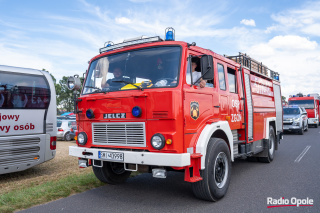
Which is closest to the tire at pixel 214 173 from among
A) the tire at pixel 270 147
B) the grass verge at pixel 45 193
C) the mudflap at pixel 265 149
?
the grass verge at pixel 45 193

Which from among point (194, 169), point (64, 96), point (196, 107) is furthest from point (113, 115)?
point (64, 96)

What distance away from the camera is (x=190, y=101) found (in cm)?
430

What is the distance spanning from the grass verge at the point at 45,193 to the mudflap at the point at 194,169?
2.36 m

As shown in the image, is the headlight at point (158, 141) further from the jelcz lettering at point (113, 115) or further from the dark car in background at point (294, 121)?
the dark car in background at point (294, 121)

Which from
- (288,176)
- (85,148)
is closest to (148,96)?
(85,148)

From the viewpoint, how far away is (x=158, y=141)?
406cm

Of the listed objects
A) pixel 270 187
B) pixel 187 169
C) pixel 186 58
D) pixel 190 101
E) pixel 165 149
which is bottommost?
pixel 270 187

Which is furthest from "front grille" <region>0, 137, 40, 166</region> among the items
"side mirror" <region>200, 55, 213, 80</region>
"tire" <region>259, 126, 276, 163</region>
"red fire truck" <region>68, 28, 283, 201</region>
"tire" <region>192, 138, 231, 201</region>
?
"tire" <region>259, 126, 276, 163</region>

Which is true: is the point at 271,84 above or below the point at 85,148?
above

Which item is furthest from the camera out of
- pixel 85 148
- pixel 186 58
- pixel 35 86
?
pixel 35 86

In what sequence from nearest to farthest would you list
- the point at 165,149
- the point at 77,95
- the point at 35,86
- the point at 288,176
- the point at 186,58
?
the point at 165,149, the point at 186,58, the point at 77,95, the point at 288,176, the point at 35,86

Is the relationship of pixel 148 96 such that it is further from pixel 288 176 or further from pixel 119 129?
pixel 288 176

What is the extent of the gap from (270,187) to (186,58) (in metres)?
3.08

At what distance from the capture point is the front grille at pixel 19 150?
21.0ft
